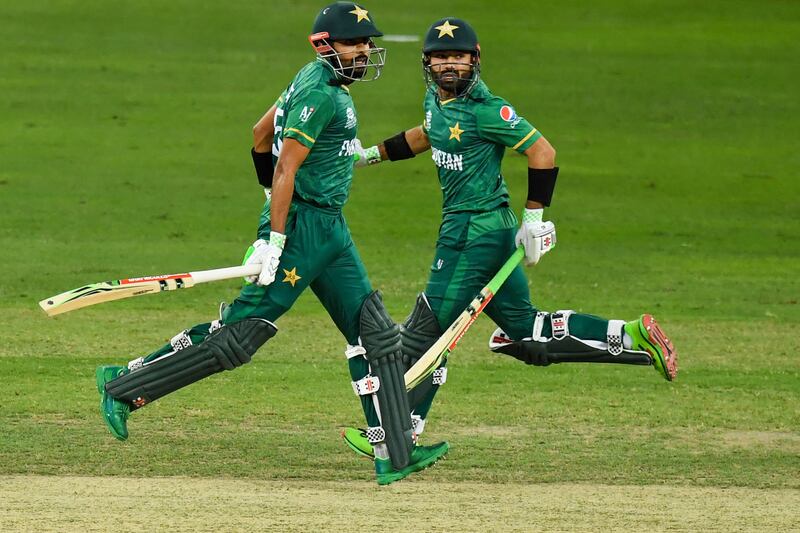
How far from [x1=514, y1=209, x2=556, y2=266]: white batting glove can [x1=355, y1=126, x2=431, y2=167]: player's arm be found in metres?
0.91

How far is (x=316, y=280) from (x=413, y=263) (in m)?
7.18

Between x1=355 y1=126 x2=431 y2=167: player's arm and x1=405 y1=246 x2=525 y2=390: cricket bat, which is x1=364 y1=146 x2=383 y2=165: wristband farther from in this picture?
x1=405 y1=246 x2=525 y2=390: cricket bat

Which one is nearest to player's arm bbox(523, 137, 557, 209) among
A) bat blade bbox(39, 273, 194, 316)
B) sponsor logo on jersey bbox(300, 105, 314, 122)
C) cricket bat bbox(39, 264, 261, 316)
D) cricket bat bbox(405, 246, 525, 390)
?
cricket bat bbox(405, 246, 525, 390)

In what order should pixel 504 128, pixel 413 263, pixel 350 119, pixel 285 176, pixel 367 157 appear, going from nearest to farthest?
pixel 285 176
pixel 350 119
pixel 504 128
pixel 367 157
pixel 413 263

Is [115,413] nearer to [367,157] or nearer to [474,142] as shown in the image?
[367,157]

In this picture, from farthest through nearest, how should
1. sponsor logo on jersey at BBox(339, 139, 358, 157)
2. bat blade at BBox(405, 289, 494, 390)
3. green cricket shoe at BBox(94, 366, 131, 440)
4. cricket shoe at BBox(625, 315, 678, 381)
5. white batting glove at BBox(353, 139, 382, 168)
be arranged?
1. white batting glove at BBox(353, 139, 382, 168)
2. cricket shoe at BBox(625, 315, 678, 381)
3. bat blade at BBox(405, 289, 494, 390)
4. sponsor logo on jersey at BBox(339, 139, 358, 157)
5. green cricket shoe at BBox(94, 366, 131, 440)

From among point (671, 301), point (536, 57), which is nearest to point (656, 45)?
point (536, 57)

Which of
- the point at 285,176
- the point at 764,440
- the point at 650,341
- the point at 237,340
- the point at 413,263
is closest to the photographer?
the point at 285,176

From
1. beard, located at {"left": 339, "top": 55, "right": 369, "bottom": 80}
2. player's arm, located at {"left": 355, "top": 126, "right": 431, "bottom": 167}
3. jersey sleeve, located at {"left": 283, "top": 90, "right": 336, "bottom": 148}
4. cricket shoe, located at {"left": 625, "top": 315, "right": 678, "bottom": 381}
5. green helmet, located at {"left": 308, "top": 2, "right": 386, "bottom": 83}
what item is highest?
green helmet, located at {"left": 308, "top": 2, "right": 386, "bottom": 83}

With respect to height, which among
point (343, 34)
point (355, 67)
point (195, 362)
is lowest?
point (195, 362)

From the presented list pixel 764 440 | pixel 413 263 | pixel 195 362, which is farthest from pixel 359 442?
pixel 413 263

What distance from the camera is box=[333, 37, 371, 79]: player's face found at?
295 inches

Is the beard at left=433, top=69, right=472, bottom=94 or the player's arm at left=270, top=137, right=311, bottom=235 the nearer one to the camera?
the player's arm at left=270, top=137, right=311, bottom=235

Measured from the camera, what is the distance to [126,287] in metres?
7.30
